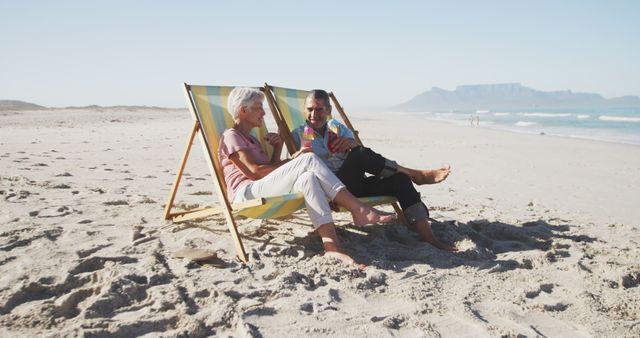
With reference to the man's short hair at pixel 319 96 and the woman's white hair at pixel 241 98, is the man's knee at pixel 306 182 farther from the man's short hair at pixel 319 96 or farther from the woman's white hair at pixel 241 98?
the man's short hair at pixel 319 96

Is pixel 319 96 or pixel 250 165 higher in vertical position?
pixel 319 96

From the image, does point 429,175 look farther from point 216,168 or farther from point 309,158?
point 216,168

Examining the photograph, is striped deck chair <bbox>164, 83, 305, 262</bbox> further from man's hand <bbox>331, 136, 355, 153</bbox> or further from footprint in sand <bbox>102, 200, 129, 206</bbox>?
footprint in sand <bbox>102, 200, 129, 206</bbox>

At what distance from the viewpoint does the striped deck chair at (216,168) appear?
9.82 feet

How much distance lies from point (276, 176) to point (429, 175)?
1105 mm

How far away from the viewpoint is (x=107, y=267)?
2.76 meters

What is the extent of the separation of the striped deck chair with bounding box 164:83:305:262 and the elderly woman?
0.09 metres

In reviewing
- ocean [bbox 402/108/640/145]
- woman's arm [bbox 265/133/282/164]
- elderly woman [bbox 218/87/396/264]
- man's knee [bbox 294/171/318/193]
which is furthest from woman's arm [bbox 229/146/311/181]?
ocean [bbox 402/108/640/145]

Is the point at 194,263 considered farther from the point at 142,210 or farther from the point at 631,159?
the point at 631,159

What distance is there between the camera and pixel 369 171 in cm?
356

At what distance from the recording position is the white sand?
2.19m

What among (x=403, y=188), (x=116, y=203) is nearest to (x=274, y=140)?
(x=403, y=188)

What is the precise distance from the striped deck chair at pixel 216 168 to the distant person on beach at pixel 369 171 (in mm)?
488

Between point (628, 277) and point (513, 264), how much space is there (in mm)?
593
